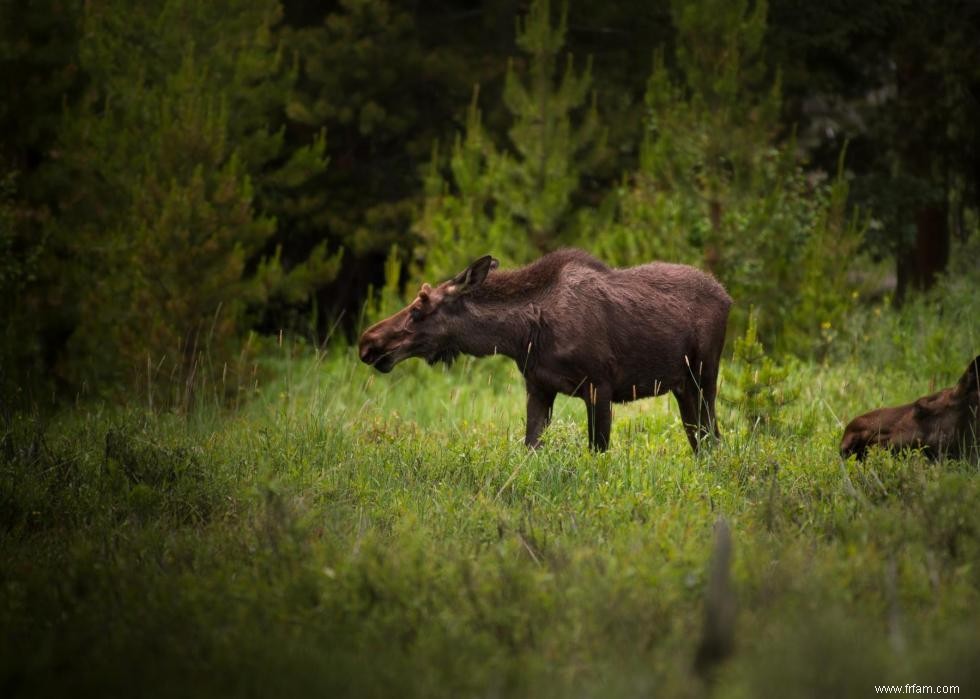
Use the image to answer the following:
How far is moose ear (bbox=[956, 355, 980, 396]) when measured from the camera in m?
8.29

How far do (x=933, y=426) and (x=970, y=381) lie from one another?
1.29 ft

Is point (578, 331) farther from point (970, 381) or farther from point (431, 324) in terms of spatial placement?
point (970, 381)

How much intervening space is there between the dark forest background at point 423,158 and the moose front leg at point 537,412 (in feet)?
10.4

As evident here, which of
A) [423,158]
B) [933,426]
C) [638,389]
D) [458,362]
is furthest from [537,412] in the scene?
[423,158]

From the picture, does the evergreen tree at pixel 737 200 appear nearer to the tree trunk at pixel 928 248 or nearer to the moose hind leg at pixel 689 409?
the moose hind leg at pixel 689 409

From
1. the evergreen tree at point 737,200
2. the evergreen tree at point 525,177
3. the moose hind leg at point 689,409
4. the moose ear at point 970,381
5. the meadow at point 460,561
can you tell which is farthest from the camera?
the evergreen tree at point 525,177

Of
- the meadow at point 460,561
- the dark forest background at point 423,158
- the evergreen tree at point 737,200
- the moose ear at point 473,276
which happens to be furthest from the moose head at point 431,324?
the evergreen tree at point 737,200

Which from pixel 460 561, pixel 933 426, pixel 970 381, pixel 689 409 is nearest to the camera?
pixel 460 561

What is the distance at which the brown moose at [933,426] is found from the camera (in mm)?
8430

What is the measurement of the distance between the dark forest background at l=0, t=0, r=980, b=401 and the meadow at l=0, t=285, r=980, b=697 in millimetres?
3168

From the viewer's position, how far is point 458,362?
54.5 ft

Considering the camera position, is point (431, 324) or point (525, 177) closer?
point (431, 324)

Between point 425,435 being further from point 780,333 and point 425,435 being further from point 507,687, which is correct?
point 780,333

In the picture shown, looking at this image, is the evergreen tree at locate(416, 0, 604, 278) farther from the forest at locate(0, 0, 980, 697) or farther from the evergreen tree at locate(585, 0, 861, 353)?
the evergreen tree at locate(585, 0, 861, 353)
